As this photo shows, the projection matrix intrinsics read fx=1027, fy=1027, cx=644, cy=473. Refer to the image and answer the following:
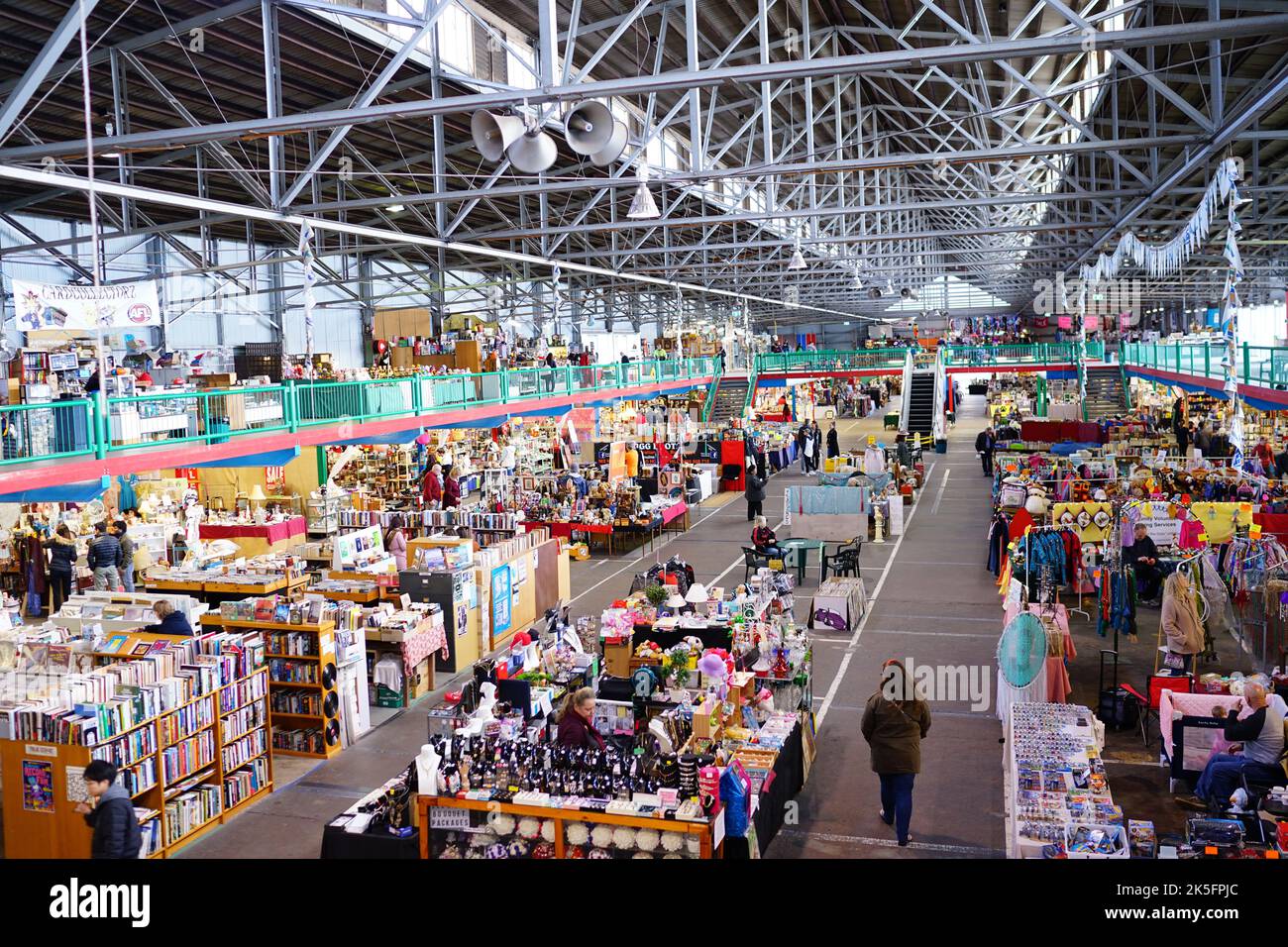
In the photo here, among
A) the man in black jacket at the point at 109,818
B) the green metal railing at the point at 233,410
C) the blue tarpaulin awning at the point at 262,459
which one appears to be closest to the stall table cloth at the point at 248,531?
the blue tarpaulin awning at the point at 262,459

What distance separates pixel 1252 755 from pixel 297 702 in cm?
822

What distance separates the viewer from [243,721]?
8.71 m

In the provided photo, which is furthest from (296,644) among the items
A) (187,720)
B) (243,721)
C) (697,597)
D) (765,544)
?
(765,544)

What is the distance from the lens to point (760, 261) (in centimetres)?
3253

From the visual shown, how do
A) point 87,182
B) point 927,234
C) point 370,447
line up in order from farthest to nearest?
point 370,447 → point 927,234 → point 87,182

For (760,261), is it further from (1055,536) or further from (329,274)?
(1055,536)

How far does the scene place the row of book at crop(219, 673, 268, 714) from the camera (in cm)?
852

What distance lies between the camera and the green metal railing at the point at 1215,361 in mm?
16719

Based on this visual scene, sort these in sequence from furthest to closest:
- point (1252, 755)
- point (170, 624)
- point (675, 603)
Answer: point (675, 603) → point (170, 624) → point (1252, 755)

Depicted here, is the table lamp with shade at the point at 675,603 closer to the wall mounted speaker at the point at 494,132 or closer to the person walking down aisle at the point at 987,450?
the wall mounted speaker at the point at 494,132

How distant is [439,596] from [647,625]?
2956 millimetres

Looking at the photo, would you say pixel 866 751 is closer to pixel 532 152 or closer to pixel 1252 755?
pixel 1252 755
